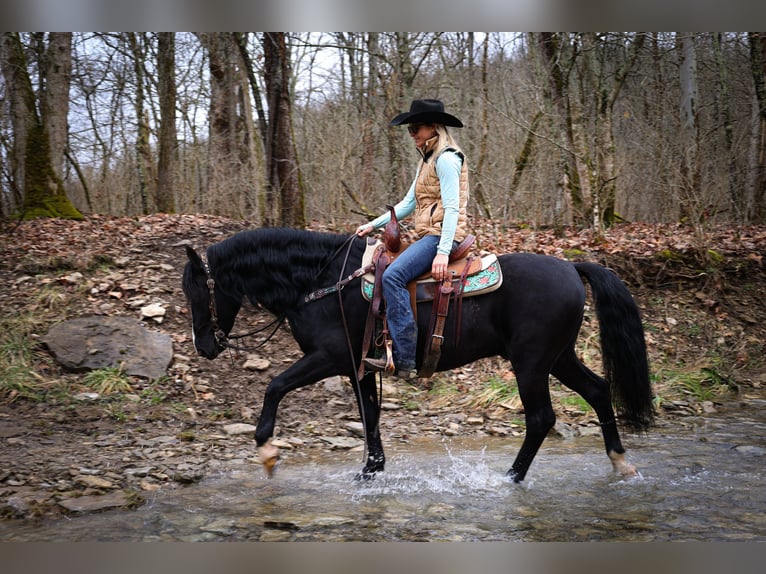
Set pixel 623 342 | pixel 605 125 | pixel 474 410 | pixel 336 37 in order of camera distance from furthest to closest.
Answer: pixel 336 37 → pixel 605 125 → pixel 474 410 → pixel 623 342

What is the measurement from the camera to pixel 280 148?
10016mm

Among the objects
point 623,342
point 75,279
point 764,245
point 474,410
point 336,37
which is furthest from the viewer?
point 336,37

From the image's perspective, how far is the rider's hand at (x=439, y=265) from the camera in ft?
15.5

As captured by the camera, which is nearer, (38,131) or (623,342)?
(623,342)

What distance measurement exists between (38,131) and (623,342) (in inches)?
380

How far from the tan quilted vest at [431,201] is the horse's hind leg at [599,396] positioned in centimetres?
135

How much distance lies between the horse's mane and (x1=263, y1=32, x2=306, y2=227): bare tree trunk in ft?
16.7

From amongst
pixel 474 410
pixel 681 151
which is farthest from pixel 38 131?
pixel 681 151

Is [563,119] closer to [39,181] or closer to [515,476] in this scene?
[515,476]

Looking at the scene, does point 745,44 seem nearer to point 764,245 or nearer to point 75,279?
point 764,245

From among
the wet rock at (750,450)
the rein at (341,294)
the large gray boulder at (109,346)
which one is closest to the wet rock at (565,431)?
the wet rock at (750,450)

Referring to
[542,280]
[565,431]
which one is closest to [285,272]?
[542,280]

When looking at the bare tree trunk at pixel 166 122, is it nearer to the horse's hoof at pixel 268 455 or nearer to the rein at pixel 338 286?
the rein at pixel 338 286

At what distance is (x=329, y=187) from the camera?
35.3 feet
